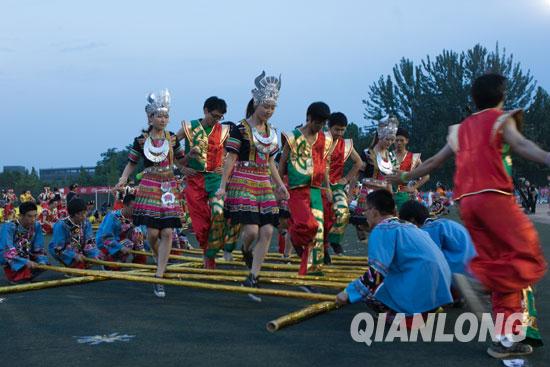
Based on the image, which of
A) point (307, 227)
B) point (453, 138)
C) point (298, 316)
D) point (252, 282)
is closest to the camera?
point (453, 138)

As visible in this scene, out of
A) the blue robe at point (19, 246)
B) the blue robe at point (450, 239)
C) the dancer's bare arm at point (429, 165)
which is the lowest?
the blue robe at point (19, 246)

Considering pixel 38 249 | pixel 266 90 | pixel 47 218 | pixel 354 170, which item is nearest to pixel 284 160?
pixel 266 90

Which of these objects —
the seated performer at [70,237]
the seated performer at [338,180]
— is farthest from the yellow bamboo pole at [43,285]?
the seated performer at [338,180]

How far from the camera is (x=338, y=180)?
972 cm

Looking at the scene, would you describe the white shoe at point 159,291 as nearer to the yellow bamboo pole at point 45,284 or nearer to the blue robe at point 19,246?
the yellow bamboo pole at point 45,284

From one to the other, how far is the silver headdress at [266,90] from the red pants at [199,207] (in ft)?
6.91

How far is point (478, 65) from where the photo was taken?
213 feet

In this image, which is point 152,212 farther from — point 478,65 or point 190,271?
point 478,65

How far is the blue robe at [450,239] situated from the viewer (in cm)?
590

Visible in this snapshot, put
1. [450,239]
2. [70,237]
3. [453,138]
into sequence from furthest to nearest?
1. [70,237]
2. [450,239]
3. [453,138]

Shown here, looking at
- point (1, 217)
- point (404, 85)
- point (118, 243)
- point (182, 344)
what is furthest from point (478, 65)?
point (182, 344)

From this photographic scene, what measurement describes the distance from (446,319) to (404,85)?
213 feet

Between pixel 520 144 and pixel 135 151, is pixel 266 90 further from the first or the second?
pixel 520 144

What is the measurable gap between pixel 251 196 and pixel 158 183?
1.20 m
